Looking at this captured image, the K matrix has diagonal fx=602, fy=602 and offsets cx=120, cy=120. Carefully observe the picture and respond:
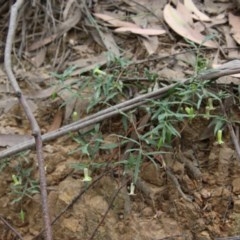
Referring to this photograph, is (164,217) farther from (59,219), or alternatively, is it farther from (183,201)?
(59,219)

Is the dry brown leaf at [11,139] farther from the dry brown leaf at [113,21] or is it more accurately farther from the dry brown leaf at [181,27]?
the dry brown leaf at [181,27]

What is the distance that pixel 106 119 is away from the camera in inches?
78.7

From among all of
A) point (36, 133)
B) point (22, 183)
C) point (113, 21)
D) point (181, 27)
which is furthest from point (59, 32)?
point (36, 133)

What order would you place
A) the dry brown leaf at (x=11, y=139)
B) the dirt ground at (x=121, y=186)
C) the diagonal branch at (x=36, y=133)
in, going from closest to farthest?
the diagonal branch at (x=36, y=133)
the dirt ground at (x=121, y=186)
the dry brown leaf at (x=11, y=139)

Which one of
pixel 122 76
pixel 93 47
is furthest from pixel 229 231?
pixel 93 47

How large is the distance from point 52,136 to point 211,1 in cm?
90

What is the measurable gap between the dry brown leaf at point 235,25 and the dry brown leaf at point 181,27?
0.28 ft

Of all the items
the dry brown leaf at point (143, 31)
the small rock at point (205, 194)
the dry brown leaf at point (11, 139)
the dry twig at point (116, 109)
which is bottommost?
the small rock at point (205, 194)

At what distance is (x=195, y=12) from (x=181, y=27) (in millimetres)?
116

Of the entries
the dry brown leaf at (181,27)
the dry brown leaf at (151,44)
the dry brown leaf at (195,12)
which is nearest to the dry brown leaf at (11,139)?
the dry brown leaf at (151,44)

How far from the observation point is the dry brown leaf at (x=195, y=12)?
2.30m

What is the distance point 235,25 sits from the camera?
226 centimetres

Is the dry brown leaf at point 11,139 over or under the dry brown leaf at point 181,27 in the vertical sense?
under

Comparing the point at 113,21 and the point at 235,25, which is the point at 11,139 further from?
the point at 235,25
